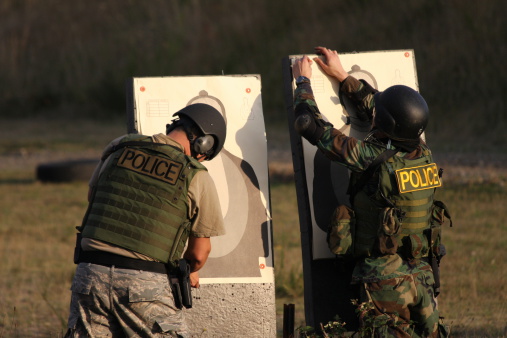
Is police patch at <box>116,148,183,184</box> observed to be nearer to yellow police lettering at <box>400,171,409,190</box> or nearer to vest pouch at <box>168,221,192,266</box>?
vest pouch at <box>168,221,192,266</box>

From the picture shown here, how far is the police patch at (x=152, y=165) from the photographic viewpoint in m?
4.17

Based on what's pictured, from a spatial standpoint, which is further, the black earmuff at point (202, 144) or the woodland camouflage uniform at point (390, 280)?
the woodland camouflage uniform at point (390, 280)

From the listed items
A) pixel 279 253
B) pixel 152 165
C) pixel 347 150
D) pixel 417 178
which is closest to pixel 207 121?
pixel 152 165

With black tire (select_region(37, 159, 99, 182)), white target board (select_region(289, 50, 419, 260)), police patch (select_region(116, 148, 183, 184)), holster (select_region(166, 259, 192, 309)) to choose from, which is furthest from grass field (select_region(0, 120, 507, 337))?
police patch (select_region(116, 148, 183, 184))

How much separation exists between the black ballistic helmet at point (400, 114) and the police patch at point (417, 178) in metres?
0.19

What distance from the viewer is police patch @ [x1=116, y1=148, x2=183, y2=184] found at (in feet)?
13.7

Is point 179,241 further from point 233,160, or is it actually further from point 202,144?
point 233,160

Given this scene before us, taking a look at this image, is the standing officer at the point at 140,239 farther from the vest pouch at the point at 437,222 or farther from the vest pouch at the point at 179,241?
the vest pouch at the point at 437,222

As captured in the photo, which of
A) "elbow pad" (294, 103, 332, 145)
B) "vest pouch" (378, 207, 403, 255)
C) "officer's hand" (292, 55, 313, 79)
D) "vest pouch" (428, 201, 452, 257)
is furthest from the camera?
"officer's hand" (292, 55, 313, 79)

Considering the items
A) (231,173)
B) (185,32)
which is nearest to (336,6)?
(185,32)

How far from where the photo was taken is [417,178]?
4.77 meters

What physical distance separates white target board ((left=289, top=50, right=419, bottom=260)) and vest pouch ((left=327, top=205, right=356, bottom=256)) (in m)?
0.34

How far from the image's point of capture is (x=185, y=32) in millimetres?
26484

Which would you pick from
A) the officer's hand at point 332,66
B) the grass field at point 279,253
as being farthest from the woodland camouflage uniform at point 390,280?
the grass field at point 279,253
